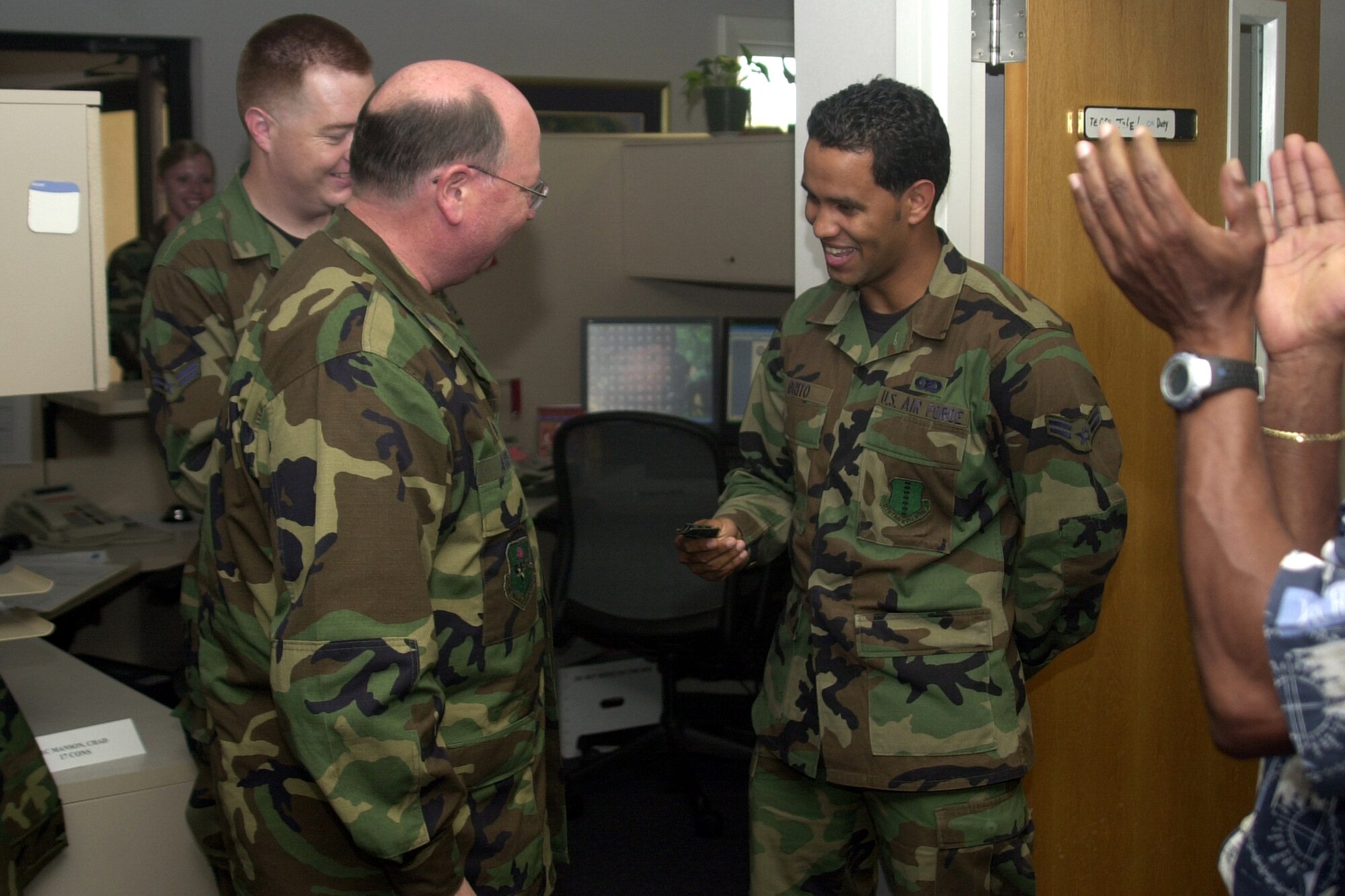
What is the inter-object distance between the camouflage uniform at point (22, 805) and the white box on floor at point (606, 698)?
1.77 metres

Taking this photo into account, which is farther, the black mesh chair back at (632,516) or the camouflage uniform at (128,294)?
the camouflage uniform at (128,294)

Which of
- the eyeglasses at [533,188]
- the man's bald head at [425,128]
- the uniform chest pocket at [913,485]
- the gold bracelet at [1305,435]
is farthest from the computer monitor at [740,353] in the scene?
the gold bracelet at [1305,435]

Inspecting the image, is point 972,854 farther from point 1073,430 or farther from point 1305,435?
point 1305,435

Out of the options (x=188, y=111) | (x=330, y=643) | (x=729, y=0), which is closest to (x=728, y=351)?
(x=729, y=0)

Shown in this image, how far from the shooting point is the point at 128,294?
3.94m

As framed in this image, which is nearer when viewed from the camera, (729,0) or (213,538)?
(213,538)

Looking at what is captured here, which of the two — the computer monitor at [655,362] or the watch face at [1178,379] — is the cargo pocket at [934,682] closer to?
the watch face at [1178,379]

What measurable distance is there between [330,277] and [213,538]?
0.30 m

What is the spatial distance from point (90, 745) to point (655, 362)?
2.23 metres

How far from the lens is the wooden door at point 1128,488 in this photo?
1694 mm

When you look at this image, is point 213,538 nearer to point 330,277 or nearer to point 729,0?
point 330,277

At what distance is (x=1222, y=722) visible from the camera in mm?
804

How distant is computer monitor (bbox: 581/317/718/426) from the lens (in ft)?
11.7

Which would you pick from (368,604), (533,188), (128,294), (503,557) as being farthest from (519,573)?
(128,294)
